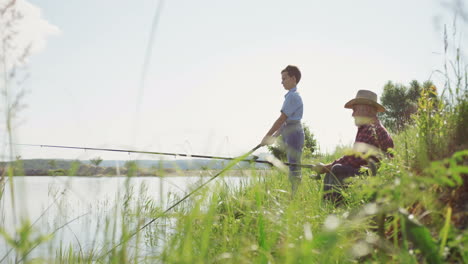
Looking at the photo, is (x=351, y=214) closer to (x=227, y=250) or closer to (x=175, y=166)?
(x=227, y=250)

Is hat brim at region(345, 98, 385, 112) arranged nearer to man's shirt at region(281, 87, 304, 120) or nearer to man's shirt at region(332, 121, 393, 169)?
man's shirt at region(332, 121, 393, 169)

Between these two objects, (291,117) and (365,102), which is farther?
(291,117)

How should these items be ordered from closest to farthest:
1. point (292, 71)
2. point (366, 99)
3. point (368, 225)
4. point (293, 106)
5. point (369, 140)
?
point (368, 225), point (369, 140), point (366, 99), point (293, 106), point (292, 71)

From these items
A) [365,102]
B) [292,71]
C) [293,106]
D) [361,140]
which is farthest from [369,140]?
[292,71]

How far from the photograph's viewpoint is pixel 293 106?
603cm

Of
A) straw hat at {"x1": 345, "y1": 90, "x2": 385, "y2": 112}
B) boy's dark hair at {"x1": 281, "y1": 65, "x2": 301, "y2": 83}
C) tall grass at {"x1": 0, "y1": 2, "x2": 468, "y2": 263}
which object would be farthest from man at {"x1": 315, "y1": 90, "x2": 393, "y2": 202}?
boy's dark hair at {"x1": 281, "y1": 65, "x2": 301, "y2": 83}

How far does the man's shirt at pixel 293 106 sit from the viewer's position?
6.02m

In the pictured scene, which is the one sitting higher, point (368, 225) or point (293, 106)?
point (293, 106)

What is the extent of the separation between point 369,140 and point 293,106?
218 centimetres

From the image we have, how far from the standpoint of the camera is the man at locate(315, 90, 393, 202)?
3842mm

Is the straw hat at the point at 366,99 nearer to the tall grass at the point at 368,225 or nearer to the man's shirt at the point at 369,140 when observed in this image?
the man's shirt at the point at 369,140

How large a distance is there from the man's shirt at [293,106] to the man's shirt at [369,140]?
1.91 meters

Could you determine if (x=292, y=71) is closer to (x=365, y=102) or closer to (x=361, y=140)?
(x=365, y=102)

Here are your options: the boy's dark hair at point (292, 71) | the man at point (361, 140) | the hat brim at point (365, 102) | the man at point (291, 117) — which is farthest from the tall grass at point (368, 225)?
the boy's dark hair at point (292, 71)
